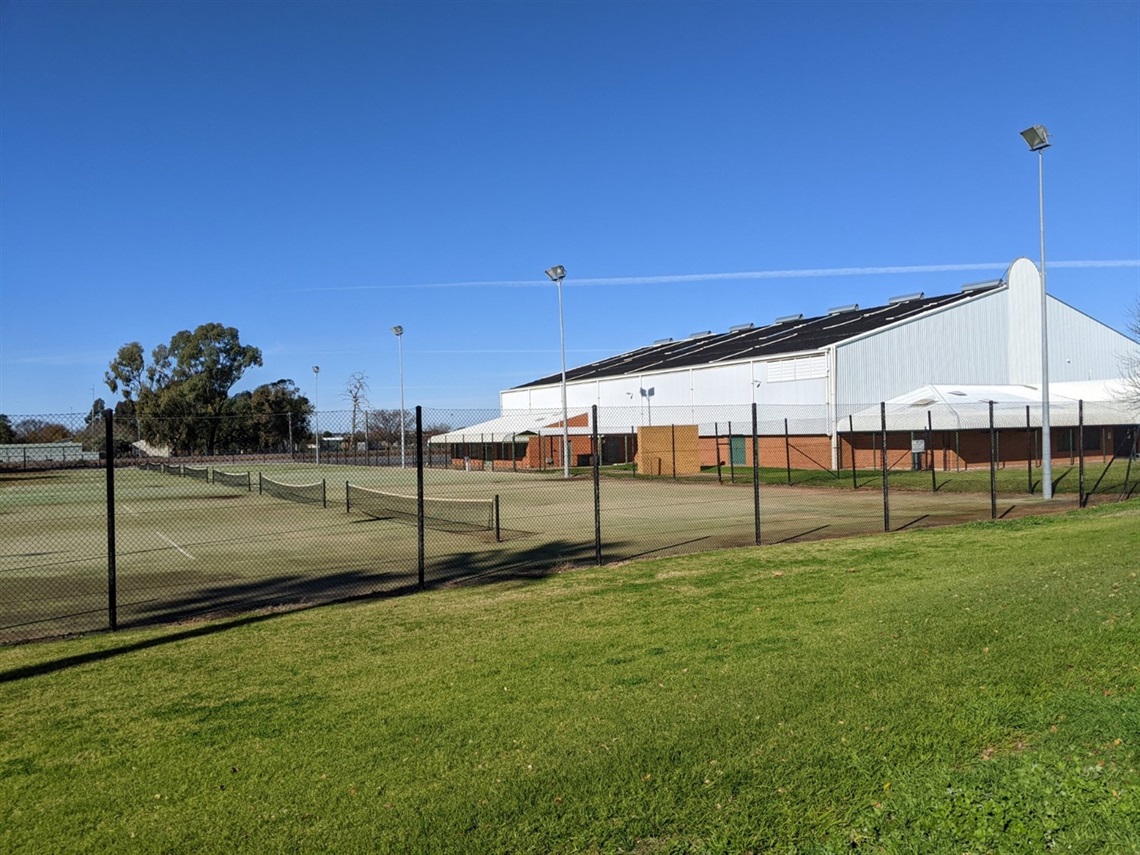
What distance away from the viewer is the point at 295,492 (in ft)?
102

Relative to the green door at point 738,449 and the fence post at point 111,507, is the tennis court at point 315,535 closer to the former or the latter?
the fence post at point 111,507

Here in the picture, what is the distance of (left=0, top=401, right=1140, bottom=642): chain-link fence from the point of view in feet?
40.1

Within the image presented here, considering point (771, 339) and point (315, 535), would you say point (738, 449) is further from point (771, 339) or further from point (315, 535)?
point (315, 535)

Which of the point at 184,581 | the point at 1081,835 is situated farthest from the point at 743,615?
the point at 184,581

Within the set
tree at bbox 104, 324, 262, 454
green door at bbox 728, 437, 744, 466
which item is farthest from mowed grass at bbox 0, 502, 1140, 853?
tree at bbox 104, 324, 262, 454

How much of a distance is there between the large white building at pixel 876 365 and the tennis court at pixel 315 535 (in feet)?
Answer: 48.4

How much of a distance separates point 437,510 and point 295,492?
31.4 feet

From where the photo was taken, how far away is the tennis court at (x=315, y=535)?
38.8 feet

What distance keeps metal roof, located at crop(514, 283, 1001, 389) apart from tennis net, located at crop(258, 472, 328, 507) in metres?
26.8

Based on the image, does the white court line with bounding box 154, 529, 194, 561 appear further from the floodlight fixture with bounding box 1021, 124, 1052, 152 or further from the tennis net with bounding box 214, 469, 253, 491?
the floodlight fixture with bounding box 1021, 124, 1052, 152

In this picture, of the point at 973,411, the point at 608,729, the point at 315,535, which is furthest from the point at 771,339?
the point at 608,729

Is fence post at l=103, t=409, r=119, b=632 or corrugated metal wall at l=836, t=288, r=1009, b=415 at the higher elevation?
corrugated metal wall at l=836, t=288, r=1009, b=415

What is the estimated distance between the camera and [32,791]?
488 centimetres

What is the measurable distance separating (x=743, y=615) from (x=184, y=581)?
27.7ft
